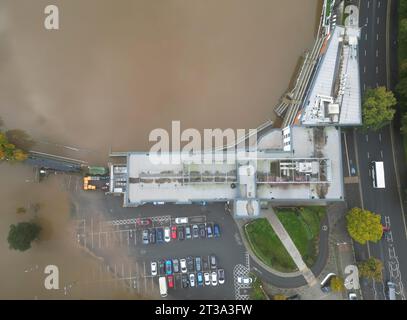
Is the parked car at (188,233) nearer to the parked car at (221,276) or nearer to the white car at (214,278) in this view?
the white car at (214,278)

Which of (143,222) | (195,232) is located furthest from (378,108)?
(143,222)

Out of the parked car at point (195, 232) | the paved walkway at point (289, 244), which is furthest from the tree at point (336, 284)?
the parked car at point (195, 232)

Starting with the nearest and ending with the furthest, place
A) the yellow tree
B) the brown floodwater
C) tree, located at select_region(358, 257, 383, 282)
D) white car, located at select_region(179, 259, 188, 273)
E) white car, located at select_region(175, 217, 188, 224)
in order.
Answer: tree, located at select_region(358, 257, 383, 282) → the yellow tree → white car, located at select_region(179, 259, 188, 273) → white car, located at select_region(175, 217, 188, 224) → the brown floodwater

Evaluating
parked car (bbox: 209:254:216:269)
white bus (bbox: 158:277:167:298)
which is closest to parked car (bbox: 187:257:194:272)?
parked car (bbox: 209:254:216:269)

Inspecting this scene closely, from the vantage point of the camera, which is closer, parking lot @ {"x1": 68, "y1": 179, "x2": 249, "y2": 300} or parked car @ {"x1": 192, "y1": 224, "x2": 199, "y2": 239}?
parking lot @ {"x1": 68, "y1": 179, "x2": 249, "y2": 300}

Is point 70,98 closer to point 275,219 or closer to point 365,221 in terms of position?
point 275,219

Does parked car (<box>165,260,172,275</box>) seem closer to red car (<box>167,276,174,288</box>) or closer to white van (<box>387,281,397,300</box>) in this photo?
red car (<box>167,276,174,288</box>)

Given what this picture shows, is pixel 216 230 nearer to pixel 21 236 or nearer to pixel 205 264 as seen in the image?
pixel 205 264
